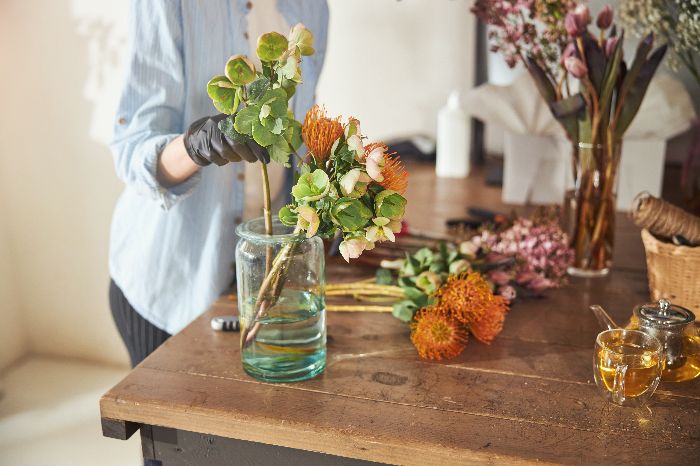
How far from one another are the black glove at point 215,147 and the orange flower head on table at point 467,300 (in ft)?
1.13

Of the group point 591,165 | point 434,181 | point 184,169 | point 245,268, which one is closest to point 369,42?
point 434,181

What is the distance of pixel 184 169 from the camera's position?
123 centimetres

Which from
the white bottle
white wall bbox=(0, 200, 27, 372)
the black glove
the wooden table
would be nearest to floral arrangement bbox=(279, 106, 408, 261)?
the black glove

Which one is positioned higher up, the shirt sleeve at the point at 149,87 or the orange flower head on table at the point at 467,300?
the shirt sleeve at the point at 149,87

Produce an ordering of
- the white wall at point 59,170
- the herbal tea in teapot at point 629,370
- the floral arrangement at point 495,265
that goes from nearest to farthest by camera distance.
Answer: the herbal tea in teapot at point 629,370, the floral arrangement at point 495,265, the white wall at point 59,170

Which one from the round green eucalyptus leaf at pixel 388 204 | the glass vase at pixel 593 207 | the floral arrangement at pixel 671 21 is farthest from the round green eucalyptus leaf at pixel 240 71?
the floral arrangement at pixel 671 21

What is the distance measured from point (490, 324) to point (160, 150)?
0.58 metres

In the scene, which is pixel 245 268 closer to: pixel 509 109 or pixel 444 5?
pixel 509 109

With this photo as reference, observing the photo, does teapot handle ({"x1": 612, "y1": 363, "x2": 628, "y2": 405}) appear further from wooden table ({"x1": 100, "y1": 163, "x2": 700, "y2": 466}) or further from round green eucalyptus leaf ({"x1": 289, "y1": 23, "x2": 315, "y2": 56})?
round green eucalyptus leaf ({"x1": 289, "y1": 23, "x2": 315, "y2": 56})

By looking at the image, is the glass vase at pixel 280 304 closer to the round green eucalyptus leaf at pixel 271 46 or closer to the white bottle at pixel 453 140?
the round green eucalyptus leaf at pixel 271 46

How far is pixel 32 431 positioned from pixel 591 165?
6.82 ft

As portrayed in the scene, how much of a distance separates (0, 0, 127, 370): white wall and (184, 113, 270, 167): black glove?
1.72 m

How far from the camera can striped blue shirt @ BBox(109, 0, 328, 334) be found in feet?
4.21

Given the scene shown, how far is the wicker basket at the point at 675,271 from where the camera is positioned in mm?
1229
